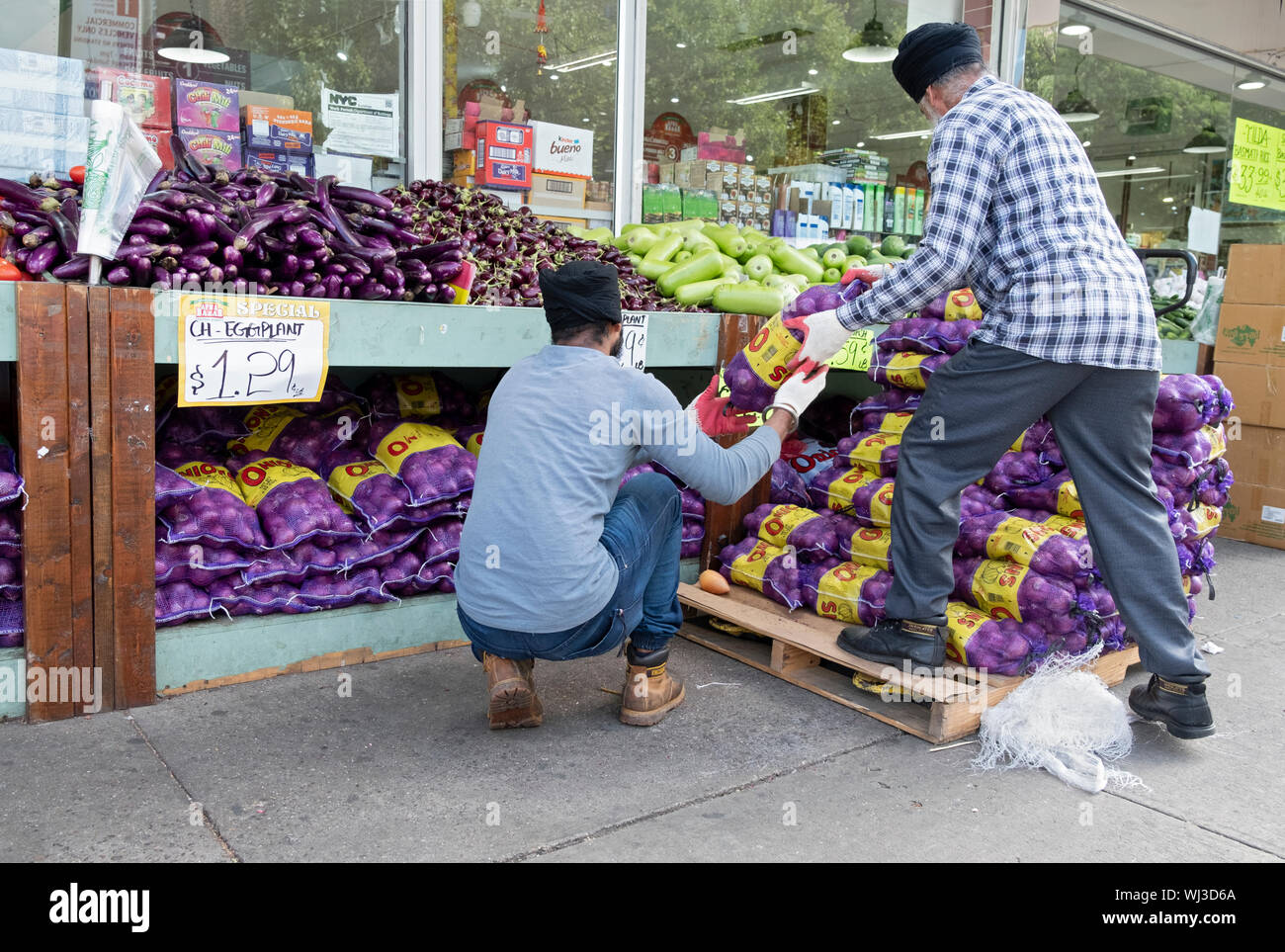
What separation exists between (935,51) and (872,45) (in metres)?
5.96

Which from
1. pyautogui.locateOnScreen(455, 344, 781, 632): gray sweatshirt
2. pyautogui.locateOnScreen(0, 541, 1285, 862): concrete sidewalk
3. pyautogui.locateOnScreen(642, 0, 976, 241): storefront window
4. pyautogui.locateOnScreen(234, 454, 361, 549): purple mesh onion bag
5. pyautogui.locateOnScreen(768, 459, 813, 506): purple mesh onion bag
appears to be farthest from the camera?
pyautogui.locateOnScreen(642, 0, 976, 241): storefront window

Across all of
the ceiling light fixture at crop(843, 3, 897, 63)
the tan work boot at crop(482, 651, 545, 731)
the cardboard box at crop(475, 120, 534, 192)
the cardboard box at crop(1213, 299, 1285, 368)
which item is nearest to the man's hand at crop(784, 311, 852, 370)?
the tan work boot at crop(482, 651, 545, 731)

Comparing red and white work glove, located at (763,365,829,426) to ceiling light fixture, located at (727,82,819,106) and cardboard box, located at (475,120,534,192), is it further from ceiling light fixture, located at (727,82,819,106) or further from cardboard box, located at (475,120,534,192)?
ceiling light fixture, located at (727,82,819,106)

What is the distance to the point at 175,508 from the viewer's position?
3.23 meters

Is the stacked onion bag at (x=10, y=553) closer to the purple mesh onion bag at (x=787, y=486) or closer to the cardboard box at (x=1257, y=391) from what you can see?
the purple mesh onion bag at (x=787, y=486)

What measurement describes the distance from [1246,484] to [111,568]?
6423mm

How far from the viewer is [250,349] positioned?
10.1ft

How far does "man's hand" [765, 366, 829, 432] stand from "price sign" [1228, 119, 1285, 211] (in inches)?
264

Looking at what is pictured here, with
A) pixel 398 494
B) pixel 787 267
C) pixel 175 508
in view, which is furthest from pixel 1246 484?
pixel 175 508

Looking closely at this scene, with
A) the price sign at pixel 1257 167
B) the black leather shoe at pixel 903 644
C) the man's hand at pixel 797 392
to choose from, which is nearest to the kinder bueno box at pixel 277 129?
the man's hand at pixel 797 392

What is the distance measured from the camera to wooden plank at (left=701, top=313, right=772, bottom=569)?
4188mm

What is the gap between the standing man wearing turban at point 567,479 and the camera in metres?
2.66

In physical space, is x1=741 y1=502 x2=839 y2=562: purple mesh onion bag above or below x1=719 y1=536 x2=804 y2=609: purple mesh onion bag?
above

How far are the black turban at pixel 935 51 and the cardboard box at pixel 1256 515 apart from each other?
4.49 meters
